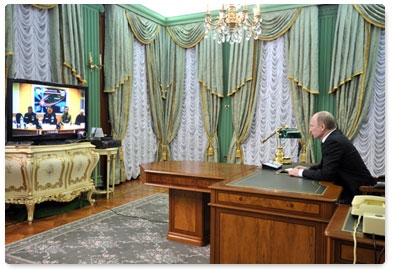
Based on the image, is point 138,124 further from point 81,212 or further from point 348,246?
point 348,246

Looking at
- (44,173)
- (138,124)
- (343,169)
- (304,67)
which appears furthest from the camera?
(138,124)

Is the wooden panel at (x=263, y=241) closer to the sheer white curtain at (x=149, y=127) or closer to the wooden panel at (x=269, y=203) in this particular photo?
the wooden panel at (x=269, y=203)

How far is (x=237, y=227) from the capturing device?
96.5 inches

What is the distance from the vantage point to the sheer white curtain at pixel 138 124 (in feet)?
20.7

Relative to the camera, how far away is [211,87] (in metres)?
6.59

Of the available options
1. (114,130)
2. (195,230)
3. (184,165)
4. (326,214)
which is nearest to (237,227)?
(326,214)

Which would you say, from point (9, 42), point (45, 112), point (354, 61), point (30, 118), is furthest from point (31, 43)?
point (354, 61)

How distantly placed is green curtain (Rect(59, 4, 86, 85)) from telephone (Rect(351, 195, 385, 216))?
164 inches

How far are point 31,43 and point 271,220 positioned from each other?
378 cm

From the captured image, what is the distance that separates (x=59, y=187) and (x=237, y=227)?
2.58 meters

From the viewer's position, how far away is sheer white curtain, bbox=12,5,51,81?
4.36 m

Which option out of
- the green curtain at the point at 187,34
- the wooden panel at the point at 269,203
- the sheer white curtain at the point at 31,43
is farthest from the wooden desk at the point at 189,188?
the green curtain at the point at 187,34

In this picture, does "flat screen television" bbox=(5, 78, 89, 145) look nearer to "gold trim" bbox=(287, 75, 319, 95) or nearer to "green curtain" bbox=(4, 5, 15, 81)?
"green curtain" bbox=(4, 5, 15, 81)

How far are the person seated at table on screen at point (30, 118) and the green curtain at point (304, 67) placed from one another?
3.88 meters
